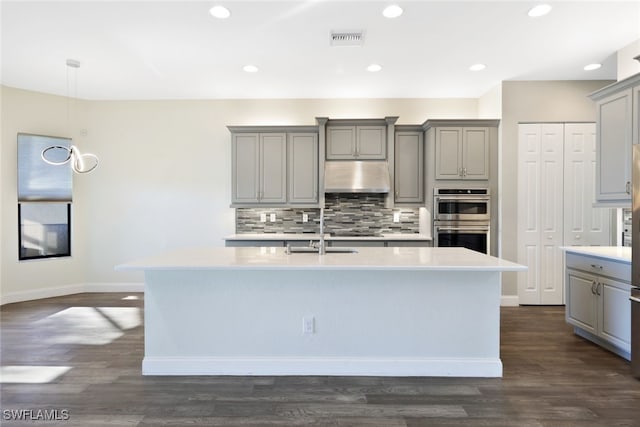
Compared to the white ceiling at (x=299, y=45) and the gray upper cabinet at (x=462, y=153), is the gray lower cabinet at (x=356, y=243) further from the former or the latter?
the white ceiling at (x=299, y=45)

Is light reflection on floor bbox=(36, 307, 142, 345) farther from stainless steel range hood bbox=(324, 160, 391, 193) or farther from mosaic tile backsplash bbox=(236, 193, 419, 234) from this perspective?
stainless steel range hood bbox=(324, 160, 391, 193)

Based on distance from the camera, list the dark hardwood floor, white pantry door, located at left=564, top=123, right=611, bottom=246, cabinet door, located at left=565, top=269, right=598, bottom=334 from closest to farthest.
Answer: the dark hardwood floor, cabinet door, located at left=565, top=269, right=598, bottom=334, white pantry door, located at left=564, top=123, right=611, bottom=246

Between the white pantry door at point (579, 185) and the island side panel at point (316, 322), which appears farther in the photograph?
the white pantry door at point (579, 185)

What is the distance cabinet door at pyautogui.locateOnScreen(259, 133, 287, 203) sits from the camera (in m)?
5.04

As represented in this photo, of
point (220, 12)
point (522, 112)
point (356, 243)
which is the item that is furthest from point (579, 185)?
point (220, 12)

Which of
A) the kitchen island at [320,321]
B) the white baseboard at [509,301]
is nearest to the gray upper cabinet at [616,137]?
the kitchen island at [320,321]

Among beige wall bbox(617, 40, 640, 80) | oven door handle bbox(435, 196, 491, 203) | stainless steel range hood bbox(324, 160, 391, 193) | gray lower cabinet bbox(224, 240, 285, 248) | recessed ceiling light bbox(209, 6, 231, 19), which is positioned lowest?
gray lower cabinet bbox(224, 240, 285, 248)

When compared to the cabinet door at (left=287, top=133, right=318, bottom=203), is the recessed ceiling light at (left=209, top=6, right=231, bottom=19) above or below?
above

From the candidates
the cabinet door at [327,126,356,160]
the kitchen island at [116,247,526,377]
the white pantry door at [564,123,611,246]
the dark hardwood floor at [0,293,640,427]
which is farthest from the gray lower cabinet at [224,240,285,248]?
the white pantry door at [564,123,611,246]

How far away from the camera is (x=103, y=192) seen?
18.1 feet

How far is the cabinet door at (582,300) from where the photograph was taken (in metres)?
3.35

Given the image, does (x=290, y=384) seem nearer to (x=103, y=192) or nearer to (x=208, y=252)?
(x=208, y=252)

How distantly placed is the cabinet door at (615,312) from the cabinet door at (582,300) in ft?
0.26

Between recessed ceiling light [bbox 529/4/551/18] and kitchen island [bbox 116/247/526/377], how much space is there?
2.11m
